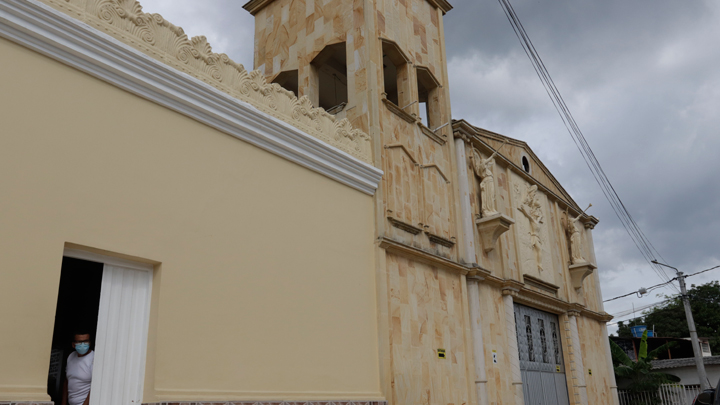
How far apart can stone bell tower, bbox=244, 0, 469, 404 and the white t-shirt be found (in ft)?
15.2

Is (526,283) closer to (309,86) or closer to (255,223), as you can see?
(309,86)

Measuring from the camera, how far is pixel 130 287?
6.95 meters

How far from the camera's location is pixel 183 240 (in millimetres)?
7309

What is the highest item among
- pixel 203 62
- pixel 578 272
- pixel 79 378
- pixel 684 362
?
pixel 203 62

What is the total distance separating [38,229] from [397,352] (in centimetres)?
596

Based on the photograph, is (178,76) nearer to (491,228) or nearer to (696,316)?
(491,228)

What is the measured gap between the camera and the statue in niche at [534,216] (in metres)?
16.3

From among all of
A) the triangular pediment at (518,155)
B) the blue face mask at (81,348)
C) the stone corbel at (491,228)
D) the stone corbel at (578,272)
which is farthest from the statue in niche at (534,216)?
the blue face mask at (81,348)

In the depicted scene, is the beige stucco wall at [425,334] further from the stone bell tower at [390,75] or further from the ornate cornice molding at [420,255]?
the stone bell tower at [390,75]

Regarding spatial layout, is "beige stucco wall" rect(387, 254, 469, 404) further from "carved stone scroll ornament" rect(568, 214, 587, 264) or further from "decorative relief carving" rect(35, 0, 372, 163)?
"carved stone scroll ornament" rect(568, 214, 587, 264)

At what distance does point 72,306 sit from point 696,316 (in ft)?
144

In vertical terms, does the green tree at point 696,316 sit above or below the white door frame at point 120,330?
above

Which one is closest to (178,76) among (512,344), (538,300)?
(512,344)

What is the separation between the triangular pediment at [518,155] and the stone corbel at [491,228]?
2122mm
